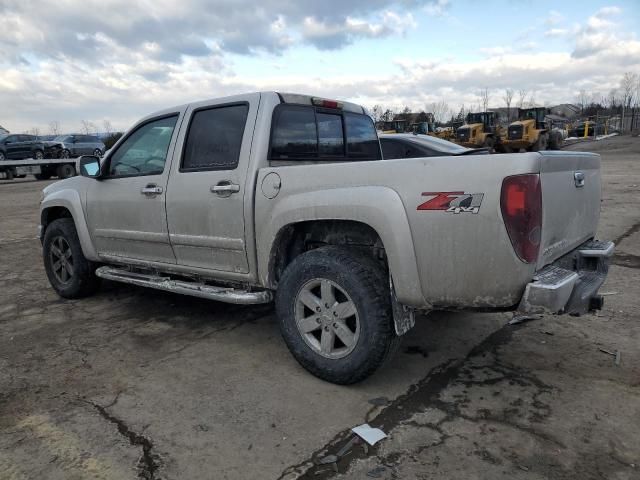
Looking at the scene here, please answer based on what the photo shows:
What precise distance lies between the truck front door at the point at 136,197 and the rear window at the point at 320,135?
1.00 metres

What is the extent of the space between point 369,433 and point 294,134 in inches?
88.6

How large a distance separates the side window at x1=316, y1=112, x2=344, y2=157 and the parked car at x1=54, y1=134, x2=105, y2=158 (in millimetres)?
27316

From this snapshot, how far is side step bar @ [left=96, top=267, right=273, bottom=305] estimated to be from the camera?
371 centimetres

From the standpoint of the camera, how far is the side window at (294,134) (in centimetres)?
378

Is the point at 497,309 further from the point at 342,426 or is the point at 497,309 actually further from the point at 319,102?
the point at 319,102

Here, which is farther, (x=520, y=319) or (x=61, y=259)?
(x=61, y=259)

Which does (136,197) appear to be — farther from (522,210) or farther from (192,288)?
(522,210)

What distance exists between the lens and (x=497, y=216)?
2.63 metres

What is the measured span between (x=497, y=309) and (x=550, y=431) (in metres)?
0.70

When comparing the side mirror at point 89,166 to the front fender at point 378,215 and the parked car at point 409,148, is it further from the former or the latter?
the parked car at point 409,148

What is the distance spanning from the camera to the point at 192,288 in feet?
13.4

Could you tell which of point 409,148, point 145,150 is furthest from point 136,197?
point 409,148

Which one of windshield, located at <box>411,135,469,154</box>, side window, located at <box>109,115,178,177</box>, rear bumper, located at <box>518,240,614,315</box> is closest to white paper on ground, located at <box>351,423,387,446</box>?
rear bumper, located at <box>518,240,614,315</box>

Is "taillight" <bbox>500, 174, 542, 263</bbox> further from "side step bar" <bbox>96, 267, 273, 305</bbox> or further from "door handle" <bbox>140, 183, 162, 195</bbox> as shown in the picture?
"door handle" <bbox>140, 183, 162, 195</bbox>
